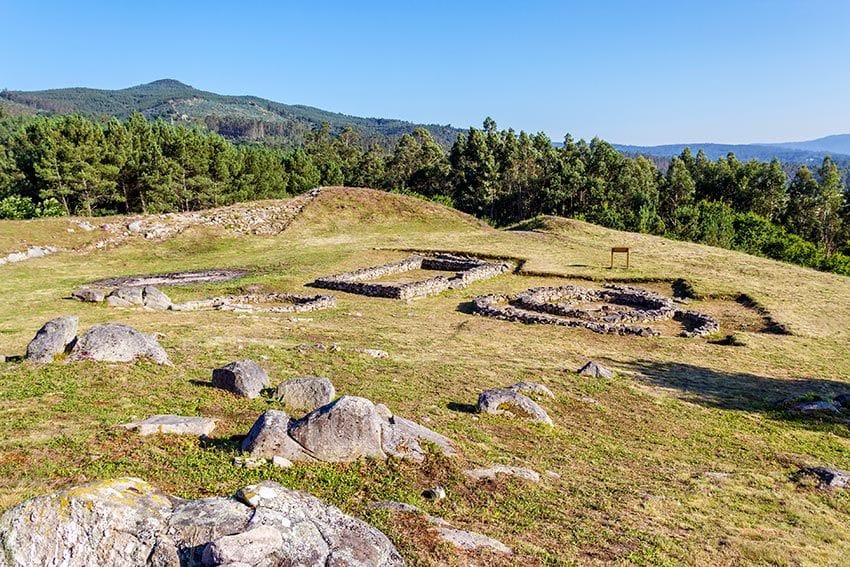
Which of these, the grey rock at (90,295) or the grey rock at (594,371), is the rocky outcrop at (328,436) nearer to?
the grey rock at (594,371)

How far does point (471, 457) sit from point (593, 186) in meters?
72.6

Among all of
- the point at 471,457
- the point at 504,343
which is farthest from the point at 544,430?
the point at 504,343

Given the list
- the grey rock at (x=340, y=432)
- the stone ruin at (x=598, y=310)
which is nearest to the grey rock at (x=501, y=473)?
the grey rock at (x=340, y=432)

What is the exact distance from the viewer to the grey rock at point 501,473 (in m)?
9.97

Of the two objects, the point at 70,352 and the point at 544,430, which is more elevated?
the point at 70,352

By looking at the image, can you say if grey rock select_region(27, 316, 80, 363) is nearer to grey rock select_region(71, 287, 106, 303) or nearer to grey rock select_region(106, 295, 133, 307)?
grey rock select_region(106, 295, 133, 307)

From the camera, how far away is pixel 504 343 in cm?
2233

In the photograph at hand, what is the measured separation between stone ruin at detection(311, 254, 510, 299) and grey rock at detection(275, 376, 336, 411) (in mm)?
16965

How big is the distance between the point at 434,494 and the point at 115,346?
32.0 ft

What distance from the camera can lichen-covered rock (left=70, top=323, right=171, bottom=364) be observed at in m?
14.1

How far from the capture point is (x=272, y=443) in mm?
9406

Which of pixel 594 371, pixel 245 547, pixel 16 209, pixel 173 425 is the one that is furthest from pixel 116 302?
pixel 16 209

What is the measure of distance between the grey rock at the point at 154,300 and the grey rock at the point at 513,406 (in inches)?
650

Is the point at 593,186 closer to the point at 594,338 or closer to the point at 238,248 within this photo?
the point at 238,248
